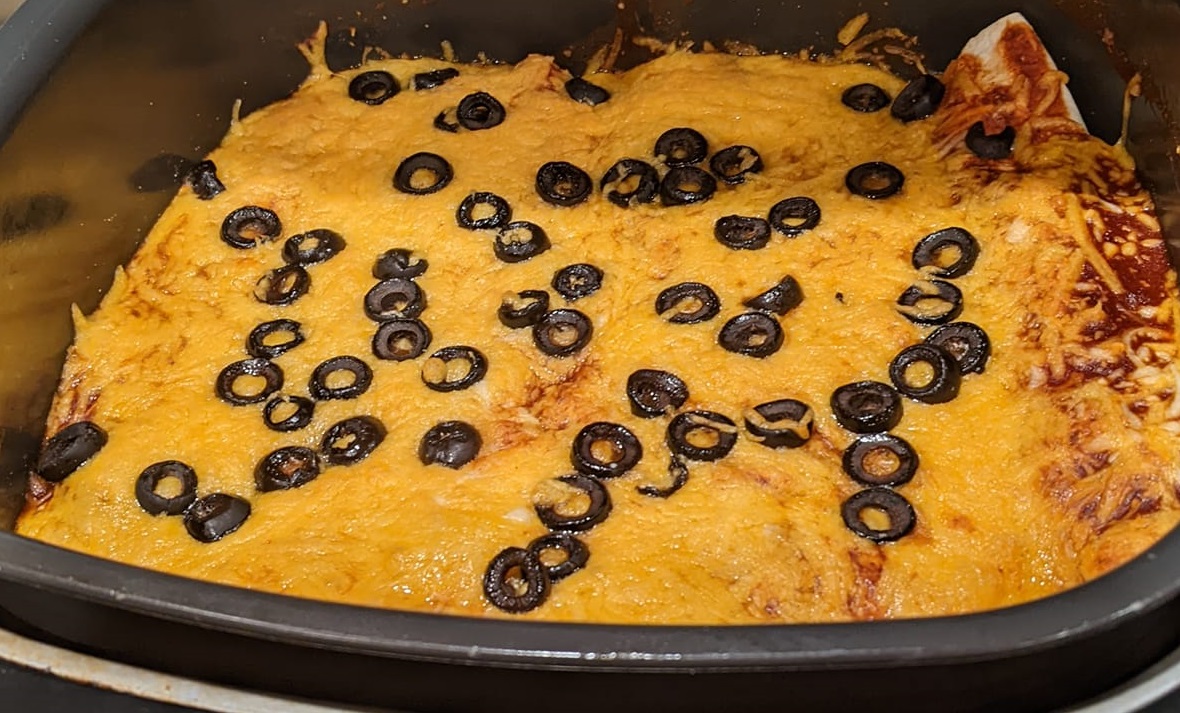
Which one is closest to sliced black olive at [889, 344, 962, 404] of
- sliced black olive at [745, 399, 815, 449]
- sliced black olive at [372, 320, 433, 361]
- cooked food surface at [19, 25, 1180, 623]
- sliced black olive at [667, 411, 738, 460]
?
cooked food surface at [19, 25, 1180, 623]

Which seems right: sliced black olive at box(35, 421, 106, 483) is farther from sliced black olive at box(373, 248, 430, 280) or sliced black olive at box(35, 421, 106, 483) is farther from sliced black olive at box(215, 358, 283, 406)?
sliced black olive at box(373, 248, 430, 280)

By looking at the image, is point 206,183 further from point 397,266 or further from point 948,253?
point 948,253

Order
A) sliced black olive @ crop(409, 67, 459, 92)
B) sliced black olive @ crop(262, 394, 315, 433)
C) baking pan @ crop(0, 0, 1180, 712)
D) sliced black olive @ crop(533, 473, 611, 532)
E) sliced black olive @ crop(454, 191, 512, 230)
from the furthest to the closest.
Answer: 1. sliced black olive @ crop(409, 67, 459, 92)
2. sliced black olive @ crop(454, 191, 512, 230)
3. sliced black olive @ crop(262, 394, 315, 433)
4. sliced black olive @ crop(533, 473, 611, 532)
5. baking pan @ crop(0, 0, 1180, 712)

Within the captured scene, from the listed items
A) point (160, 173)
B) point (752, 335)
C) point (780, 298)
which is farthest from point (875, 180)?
point (160, 173)

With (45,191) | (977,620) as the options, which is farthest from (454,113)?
(977,620)

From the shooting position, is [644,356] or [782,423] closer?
[782,423]

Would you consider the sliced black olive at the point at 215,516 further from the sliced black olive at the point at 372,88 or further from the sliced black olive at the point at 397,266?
the sliced black olive at the point at 372,88

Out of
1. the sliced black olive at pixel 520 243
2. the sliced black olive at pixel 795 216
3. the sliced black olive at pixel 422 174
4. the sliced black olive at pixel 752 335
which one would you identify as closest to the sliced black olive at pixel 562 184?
the sliced black olive at pixel 520 243
